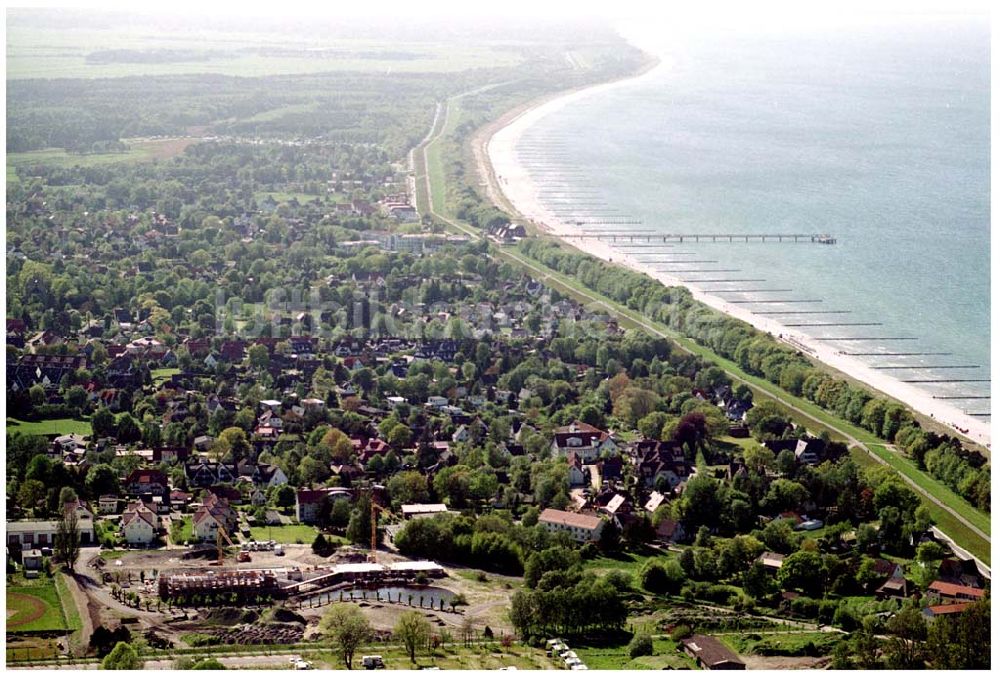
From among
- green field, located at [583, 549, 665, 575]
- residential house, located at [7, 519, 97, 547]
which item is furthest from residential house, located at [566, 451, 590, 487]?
residential house, located at [7, 519, 97, 547]

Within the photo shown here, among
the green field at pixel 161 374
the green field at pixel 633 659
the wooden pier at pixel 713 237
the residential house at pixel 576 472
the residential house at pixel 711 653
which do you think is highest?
the wooden pier at pixel 713 237

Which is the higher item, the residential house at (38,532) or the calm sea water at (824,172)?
the calm sea water at (824,172)

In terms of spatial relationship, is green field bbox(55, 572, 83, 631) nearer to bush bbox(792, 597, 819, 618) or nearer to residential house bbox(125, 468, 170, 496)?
residential house bbox(125, 468, 170, 496)

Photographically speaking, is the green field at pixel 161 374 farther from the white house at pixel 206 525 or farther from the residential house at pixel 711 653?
the residential house at pixel 711 653

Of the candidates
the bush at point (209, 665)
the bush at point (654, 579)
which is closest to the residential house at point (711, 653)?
the bush at point (654, 579)

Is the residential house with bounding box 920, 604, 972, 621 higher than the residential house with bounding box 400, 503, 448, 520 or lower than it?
higher
